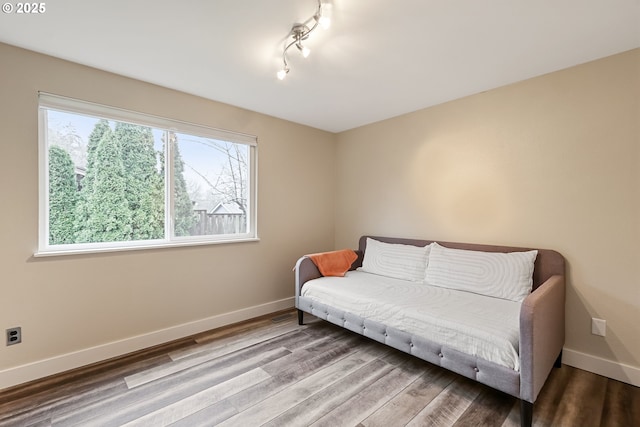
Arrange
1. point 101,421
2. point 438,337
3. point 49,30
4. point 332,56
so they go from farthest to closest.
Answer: point 332,56 < point 438,337 < point 49,30 < point 101,421

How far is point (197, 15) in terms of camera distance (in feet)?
5.32

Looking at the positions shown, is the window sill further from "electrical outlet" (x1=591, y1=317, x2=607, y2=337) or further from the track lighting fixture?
"electrical outlet" (x1=591, y1=317, x2=607, y2=337)

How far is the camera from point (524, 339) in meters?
1.49

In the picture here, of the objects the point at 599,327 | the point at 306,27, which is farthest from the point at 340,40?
the point at 599,327

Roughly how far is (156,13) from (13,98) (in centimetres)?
126

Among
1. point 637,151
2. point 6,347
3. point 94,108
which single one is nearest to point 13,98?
point 94,108

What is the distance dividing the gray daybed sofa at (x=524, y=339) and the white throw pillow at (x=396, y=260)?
303 millimetres

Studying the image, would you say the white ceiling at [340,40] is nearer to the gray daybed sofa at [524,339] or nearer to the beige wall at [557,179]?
the beige wall at [557,179]

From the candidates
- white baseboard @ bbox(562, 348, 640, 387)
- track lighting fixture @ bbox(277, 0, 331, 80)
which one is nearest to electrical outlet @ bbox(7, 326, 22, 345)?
track lighting fixture @ bbox(277, 0, 331, 80)

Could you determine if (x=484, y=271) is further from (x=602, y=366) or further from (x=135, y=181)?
(x=135, y=181)

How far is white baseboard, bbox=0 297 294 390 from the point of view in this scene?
1.91m

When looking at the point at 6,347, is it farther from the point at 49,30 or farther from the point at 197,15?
the point at 197,15

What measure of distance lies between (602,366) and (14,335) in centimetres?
418

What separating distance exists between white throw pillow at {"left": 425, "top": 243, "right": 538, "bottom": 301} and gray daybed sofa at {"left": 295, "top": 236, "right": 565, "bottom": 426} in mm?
137
